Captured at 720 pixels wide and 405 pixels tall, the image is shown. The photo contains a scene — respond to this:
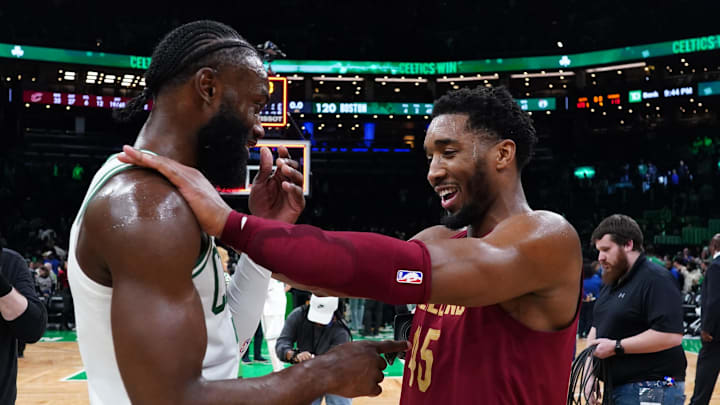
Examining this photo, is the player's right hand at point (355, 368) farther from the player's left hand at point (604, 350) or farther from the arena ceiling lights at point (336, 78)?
the arena ceiling lights at point (336, 78)

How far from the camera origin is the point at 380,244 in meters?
1.70

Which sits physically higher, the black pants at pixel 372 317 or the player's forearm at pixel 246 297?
the player's forearm at pixel 246 297

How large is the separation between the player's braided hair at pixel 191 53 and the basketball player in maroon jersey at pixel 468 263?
31 cm

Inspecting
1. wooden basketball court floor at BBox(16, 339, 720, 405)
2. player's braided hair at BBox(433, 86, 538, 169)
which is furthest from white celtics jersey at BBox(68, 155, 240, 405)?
wooden basketball court floor at BBox(16, 339, 720, 405)

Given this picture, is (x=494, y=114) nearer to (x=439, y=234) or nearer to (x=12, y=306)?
(x=439, y=234)

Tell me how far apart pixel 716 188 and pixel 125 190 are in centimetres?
2731

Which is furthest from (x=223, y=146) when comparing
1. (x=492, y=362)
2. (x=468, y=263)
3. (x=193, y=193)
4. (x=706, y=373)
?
(x=706, y=373)

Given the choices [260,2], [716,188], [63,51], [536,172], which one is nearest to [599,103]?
[536,172]

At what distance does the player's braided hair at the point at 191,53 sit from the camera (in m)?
1.75

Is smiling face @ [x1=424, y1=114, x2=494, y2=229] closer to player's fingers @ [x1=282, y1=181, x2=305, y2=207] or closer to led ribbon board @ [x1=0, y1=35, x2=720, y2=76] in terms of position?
player's fingers @ [x1=282, y1=181, x2=305, y2=207]

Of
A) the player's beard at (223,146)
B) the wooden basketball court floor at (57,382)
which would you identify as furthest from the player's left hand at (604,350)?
the wooden basketball court floor at (57,382)

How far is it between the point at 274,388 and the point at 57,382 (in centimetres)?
816

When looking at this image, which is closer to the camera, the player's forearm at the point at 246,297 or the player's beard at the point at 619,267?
the player's forearm at the point at 246,297

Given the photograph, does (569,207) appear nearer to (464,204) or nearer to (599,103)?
(599,103)
